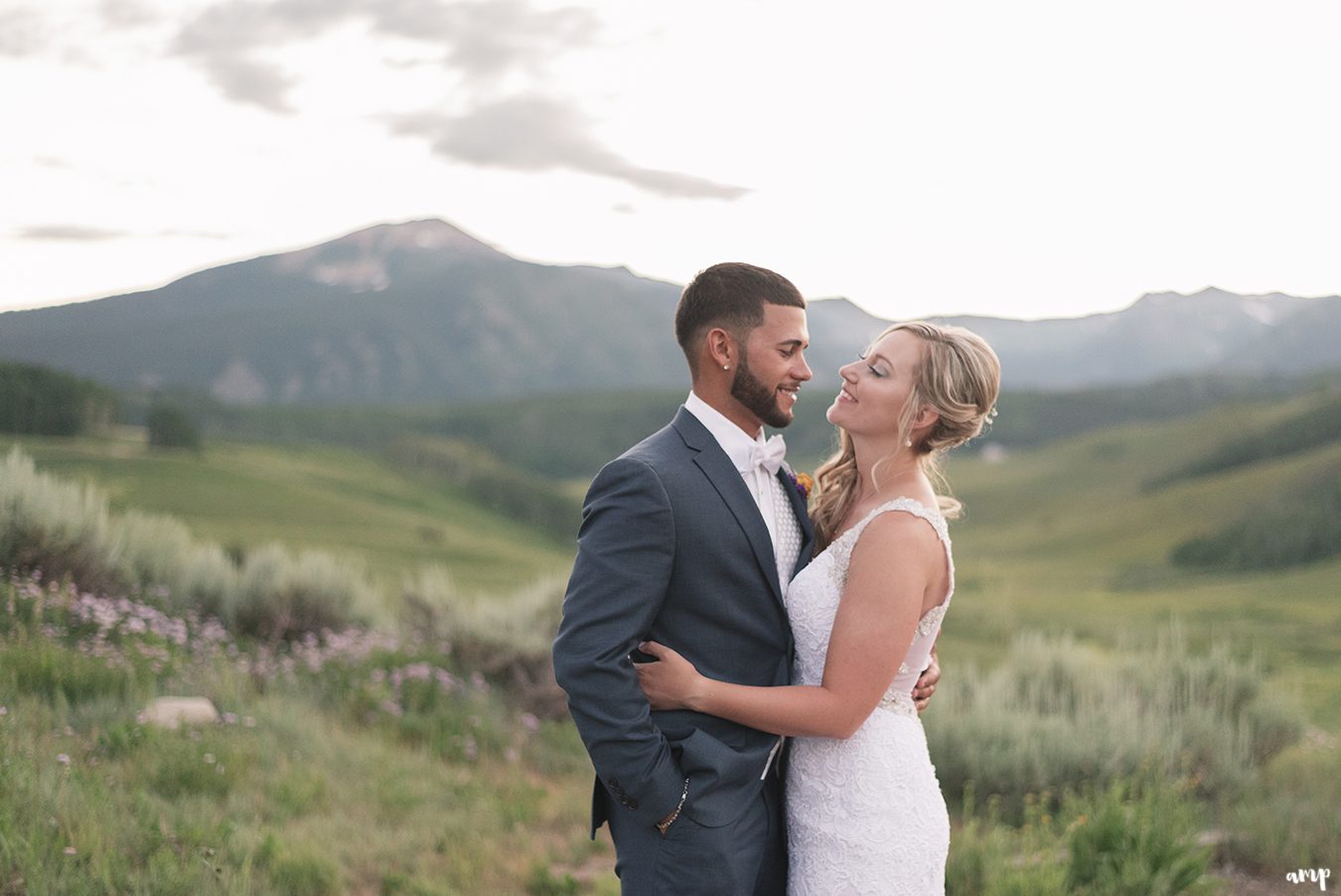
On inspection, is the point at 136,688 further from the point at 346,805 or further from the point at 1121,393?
the point at 1121,393

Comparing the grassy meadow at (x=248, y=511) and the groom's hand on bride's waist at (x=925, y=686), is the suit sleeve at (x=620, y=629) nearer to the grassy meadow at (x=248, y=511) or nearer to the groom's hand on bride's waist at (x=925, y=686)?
the groom's hand on bride's waist at (x=925, y=686)

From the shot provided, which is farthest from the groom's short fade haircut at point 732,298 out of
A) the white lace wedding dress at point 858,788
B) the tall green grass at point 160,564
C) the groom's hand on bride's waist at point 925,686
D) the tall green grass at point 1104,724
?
the tall green grass at point 160,564

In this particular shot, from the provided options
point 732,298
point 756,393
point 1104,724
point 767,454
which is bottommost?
point 1104,724

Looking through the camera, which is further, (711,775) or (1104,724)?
(1104,724)

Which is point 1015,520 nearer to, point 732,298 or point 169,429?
point 169,429

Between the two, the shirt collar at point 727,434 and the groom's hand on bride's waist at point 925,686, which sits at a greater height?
the shirt collar at point 727,434

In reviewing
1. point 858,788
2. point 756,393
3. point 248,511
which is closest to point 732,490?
point 756,393

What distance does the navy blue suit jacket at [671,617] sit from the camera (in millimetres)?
2625

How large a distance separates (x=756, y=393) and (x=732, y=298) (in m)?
0.29

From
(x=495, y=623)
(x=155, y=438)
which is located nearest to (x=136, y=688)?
(x=495, y=623)

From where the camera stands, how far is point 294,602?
33.6 ft

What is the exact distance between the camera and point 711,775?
9.11ft

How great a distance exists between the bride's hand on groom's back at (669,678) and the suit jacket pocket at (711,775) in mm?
114

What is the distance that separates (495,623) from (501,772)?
289 centimetres
